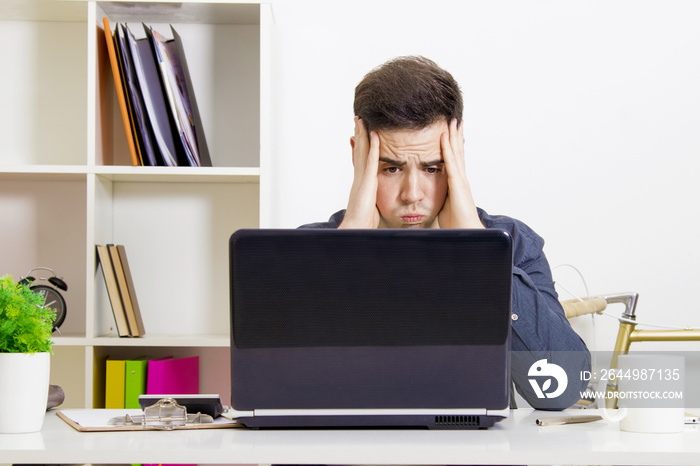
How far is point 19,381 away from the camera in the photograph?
942 millimetres

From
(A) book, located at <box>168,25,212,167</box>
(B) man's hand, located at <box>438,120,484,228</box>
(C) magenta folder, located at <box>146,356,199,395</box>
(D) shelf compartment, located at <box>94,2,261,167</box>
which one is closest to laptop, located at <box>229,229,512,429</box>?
(B) man's hand, located at <box>438,120,484,228</box>

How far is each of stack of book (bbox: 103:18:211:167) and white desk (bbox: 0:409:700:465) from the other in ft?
3.91

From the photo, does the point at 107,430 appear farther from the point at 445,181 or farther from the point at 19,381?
the point at 445,181

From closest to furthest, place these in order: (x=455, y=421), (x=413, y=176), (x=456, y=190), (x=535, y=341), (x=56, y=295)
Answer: (x=455, y=421) < (x=535, y=341) < (x=456, y=190) < (x=413, y=176) < (x=56, y=295)

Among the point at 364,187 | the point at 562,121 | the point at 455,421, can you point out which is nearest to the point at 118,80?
the point at 364,187

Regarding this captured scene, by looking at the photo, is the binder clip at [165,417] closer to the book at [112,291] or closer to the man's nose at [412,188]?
the man's nose at [412,188]

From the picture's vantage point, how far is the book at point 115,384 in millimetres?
1924

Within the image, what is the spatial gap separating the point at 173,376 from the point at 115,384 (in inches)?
6.0

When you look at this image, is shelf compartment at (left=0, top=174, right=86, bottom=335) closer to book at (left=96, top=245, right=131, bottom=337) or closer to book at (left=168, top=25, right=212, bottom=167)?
book at (left=96, top=245, right=131, bottom=337)

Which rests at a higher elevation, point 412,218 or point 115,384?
point 412,218

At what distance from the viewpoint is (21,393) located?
0.93m

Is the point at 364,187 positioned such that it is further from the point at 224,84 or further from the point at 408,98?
the point at 224,84

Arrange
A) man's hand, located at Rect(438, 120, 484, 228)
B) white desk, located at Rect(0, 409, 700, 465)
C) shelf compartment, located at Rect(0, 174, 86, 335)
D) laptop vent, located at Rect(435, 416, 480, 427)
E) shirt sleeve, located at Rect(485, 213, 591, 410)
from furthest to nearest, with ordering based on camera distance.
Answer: shelf compartment, located at Rect(0, 174, 86, 335) < man's hand, located at Rect(438, 120, 484, 228) < shirt sleeve, located at Rect(485, 213, 591, 410) < laptop vent, located at Rect(435, 416, 480, 427) < white desk, located at Rect(0, 409, 700, 465)

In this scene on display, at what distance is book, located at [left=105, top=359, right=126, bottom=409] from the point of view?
1924mm
